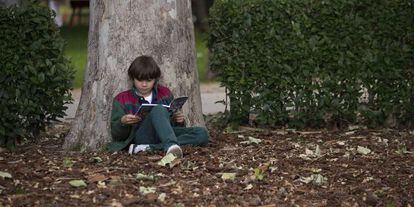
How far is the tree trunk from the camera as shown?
716 cm

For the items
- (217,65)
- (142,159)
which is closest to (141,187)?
(142,159)

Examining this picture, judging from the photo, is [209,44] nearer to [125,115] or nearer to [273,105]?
[273,105]

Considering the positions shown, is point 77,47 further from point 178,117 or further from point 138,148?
point 138,148

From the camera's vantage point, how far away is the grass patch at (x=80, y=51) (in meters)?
17.4

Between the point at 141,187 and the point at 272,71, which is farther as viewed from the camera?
the point at 272,71

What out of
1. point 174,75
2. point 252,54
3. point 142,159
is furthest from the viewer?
point 252,54

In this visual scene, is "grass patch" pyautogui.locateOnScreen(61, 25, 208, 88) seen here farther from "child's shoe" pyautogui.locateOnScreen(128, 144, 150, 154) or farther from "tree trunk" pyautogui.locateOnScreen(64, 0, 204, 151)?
"child's shoe" pyautogui.locateOnScreen(128, 144, 150, 154)

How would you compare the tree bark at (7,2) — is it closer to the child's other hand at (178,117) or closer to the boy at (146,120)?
the boy at (146,120)

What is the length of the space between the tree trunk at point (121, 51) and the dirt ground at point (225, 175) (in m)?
0.30

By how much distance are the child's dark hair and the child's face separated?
0.04 m

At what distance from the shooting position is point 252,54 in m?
8.63

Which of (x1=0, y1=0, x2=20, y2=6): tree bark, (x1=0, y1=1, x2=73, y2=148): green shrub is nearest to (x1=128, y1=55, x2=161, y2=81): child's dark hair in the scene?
(x1=0, y1=1, x2=73, y2=148): green shrub

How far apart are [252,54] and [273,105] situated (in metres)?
0.59

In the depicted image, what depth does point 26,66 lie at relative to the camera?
7.77m
